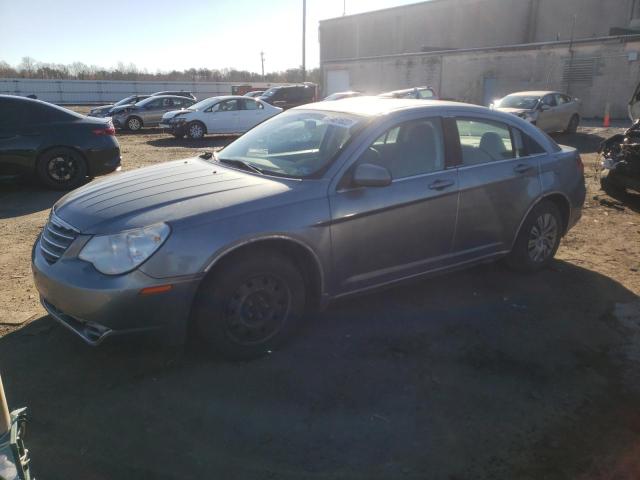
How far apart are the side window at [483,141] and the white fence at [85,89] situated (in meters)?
40.5

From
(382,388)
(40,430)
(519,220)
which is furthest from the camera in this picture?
(519,220)

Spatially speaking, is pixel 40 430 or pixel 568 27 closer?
pixel 40 430

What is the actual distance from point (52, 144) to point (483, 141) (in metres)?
6.66

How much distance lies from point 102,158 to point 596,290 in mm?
7452

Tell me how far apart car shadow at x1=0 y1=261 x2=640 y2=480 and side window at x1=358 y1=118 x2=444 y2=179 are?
3.83 ft

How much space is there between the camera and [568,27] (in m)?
40.4

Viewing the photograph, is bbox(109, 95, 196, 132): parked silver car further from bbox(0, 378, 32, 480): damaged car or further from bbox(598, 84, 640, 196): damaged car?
bbox(0, 378, 32, 480): damaged car

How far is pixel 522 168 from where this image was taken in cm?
466

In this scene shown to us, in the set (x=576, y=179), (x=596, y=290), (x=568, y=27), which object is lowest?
(x=596, y=290)

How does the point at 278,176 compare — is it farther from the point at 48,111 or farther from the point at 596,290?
the point at 48,111

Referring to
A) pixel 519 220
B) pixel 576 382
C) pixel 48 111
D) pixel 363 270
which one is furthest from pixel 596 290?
pixel 48 111

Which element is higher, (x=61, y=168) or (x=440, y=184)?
(x=440, y=184)

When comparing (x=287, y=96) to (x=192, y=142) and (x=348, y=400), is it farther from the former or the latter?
(x=348, y=400)

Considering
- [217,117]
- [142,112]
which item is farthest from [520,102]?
[142,112]
